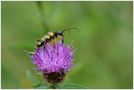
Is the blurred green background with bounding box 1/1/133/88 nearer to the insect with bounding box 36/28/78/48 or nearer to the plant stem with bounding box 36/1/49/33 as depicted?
the plant stem with bounding box 36/1/49/33

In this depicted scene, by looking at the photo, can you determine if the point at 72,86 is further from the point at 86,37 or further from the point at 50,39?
the point at 86,37

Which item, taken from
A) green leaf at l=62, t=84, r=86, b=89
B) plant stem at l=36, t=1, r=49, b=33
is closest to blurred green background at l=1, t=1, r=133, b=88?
plant stem at l=36, t=1, r=49, b=33

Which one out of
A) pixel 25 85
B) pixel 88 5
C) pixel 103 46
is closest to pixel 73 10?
pixel 88 5

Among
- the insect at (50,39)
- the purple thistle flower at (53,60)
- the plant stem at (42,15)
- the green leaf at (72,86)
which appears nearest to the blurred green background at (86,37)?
the plant stem at (42,15)

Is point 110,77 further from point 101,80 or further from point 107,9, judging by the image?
point 107,9

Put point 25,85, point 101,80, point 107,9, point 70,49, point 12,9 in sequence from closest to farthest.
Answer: point 70,49, point 25,85, point 107,9, point 101,80, point 12,9
